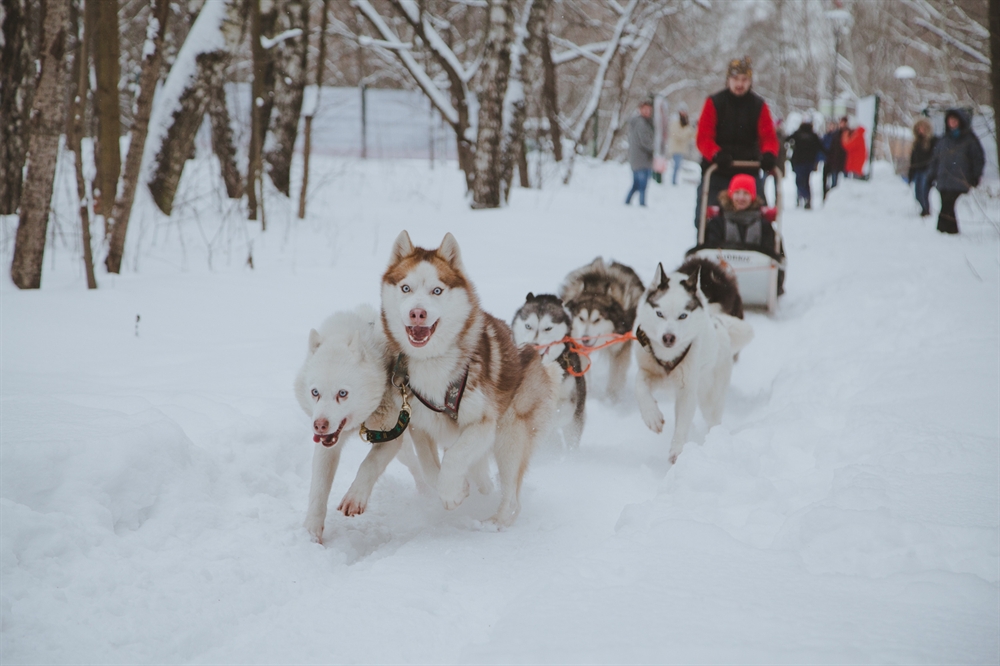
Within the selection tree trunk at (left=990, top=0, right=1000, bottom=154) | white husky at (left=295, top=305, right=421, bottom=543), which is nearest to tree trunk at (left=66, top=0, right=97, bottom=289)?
white husky at (left=295, top=305, right=421, bottom=543)

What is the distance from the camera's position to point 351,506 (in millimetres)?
2672

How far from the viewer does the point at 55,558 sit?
210 cm

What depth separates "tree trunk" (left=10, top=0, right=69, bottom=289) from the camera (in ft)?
14.8

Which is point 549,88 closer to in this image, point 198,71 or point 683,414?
point 198,71

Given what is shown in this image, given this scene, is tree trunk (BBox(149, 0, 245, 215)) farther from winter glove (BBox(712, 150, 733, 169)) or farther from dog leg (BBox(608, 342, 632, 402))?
dog leg (BBox(608, 342, 632, 402))

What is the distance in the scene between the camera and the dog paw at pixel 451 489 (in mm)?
2775

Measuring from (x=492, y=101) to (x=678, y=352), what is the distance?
660 cm

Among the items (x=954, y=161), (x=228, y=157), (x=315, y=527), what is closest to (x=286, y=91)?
(x=228, y=157)

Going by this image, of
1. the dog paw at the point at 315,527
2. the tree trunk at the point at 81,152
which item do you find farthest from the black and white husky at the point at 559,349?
the tree trunk at the point at 81,152

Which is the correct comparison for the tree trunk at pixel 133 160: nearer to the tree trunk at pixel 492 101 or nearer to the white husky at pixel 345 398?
the white husky at pixel 345 398

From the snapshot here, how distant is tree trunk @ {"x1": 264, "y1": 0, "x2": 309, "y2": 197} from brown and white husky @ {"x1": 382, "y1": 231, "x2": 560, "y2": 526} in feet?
27.1

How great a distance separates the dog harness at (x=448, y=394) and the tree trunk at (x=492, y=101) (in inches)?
292

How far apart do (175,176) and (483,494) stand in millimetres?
6137

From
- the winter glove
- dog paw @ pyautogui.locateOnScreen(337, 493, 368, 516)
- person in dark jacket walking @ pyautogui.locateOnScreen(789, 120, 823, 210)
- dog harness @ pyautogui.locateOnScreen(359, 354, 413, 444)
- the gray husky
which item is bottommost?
Result: dog paw @ pyautogui.locateOnScreen(337, 493, 368, 516)
